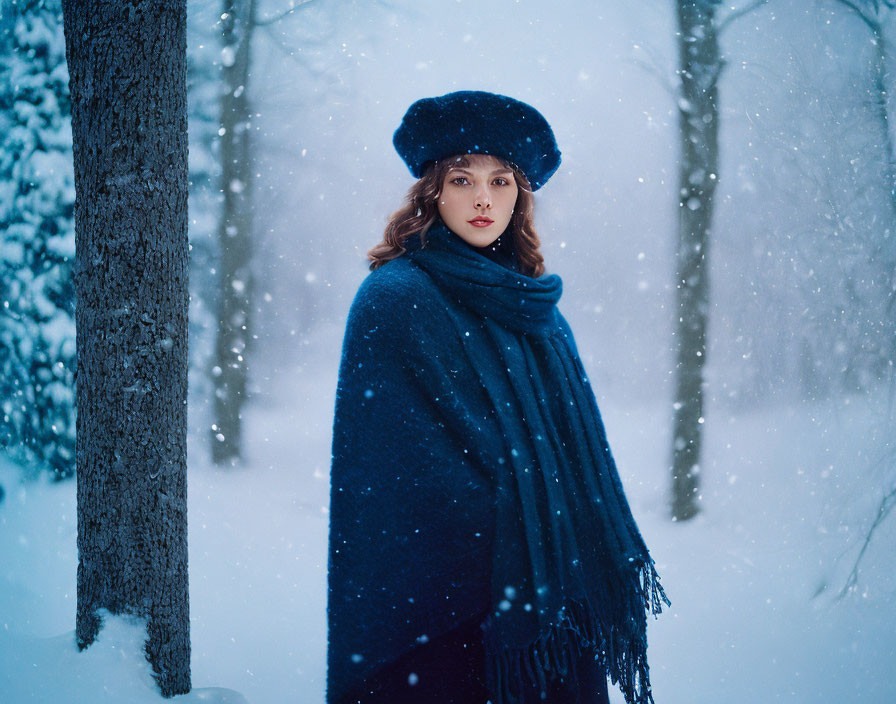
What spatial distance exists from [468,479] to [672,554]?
318cm

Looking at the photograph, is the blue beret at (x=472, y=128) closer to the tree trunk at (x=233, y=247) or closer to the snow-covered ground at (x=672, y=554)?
the snow-covered ground at (x=672, y=554)

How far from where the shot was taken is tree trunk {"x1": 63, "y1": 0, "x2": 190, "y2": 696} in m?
1.86

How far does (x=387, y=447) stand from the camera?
151 cm

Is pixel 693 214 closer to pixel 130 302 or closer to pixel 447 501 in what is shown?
pixel 447 501

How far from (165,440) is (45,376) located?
2.39m

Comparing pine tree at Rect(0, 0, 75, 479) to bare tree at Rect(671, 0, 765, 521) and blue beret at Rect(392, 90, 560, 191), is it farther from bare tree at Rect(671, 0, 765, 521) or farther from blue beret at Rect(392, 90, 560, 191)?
bare tree at Rect(671, 0, 765, 521)

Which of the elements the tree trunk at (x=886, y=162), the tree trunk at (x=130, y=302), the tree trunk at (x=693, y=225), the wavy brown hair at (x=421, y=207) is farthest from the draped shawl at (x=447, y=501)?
the tree trunk at (x=886, y=162)

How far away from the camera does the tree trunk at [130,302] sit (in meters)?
1.86

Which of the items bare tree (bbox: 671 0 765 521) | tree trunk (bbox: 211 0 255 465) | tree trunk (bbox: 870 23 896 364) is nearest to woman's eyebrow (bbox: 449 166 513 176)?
bare tree (bbox: 671 0 765 521)

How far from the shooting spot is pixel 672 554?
13.4 ft

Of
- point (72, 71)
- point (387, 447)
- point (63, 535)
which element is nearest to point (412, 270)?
point (387, 447)

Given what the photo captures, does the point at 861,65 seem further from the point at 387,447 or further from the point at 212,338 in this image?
the point at 212,338

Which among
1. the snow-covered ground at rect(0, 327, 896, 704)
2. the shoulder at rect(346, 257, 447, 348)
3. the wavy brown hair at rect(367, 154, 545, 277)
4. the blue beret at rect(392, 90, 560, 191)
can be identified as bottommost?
the snow-covered ground at rect(0, 327, 896, 704)

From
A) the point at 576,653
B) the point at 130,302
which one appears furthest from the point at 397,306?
the point at 576,653
